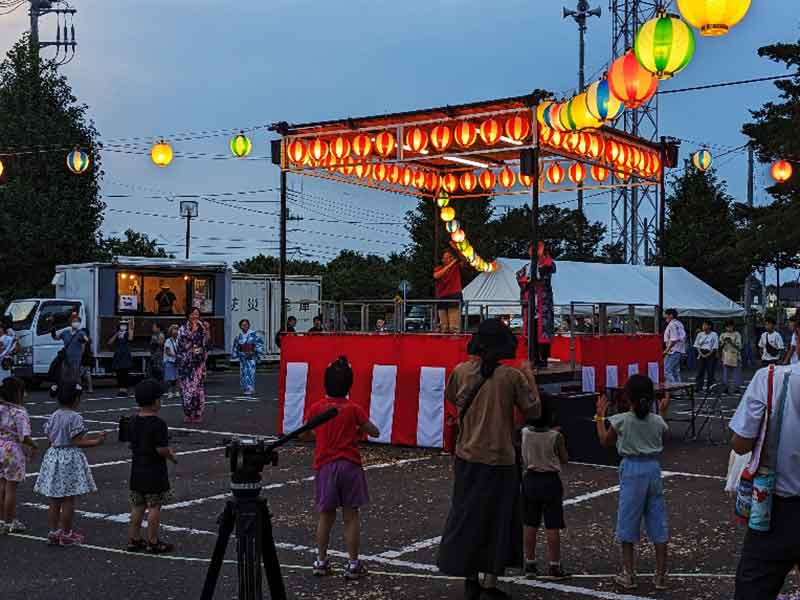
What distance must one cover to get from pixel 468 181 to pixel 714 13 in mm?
10180

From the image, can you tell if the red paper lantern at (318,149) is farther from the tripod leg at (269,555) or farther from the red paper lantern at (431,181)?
the tripod leg at (269,555)

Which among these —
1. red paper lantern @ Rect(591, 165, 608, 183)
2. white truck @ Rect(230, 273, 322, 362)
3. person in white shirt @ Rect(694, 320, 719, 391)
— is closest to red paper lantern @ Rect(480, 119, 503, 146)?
red paper lantern @ Rect(591, 165, 608, 183)

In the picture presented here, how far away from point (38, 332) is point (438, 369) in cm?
1401

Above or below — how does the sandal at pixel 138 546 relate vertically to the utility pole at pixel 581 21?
below

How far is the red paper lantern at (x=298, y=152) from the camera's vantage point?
1633 centimetres

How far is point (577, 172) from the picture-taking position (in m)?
17.6

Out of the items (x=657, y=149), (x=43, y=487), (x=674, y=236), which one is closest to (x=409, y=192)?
(x=657, y=149)

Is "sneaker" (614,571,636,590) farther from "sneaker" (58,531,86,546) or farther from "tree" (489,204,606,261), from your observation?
"tree" (489,204,606,261)

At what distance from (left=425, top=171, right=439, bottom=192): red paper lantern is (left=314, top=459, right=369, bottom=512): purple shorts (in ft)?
42.2

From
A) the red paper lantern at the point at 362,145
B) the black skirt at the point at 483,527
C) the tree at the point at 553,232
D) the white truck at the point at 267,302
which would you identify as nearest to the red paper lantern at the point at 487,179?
the red paper lantern at the point at 362,145

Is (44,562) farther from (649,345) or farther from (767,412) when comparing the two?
(649,345)

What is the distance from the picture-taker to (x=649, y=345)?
56.3 feet

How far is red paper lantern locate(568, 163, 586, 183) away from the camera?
17.4 metres

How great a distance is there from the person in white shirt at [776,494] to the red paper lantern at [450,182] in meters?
15.2
